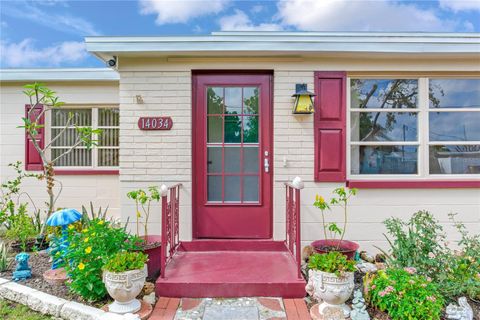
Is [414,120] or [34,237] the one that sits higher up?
[414,120]

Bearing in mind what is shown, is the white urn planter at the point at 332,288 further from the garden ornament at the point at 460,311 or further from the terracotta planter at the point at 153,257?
the terracotta planter at the point at 153,257

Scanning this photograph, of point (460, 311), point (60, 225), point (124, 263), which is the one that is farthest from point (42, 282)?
point (460, 311)

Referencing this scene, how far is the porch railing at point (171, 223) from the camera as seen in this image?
106 inches

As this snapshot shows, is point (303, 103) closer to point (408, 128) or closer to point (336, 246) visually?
point (408, 128)

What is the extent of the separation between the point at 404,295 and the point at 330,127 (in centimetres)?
192

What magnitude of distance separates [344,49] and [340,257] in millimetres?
2237

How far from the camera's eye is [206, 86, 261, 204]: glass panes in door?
3.60m

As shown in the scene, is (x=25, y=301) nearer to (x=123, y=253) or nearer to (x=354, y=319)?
(x=123, y=253)

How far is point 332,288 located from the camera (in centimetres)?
228

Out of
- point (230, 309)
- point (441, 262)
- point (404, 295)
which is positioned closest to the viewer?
point (404, 295)

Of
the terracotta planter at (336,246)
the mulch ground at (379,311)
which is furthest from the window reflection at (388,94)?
the mulch ground at (379,311)

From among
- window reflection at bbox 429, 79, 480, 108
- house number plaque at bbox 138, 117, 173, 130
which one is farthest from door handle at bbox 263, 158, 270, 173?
window reflection at bbox 429, 79, 480, 108

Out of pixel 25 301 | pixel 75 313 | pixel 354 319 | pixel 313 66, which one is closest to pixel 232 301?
pixel 354 319

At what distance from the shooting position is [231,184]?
3613 millimetres
